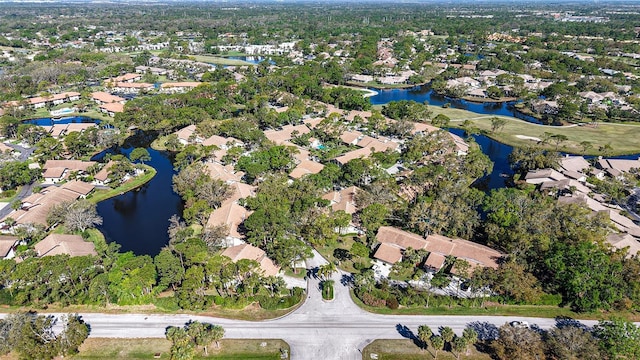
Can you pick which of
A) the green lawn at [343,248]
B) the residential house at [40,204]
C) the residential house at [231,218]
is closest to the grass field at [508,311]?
the green lawn at [343,248]

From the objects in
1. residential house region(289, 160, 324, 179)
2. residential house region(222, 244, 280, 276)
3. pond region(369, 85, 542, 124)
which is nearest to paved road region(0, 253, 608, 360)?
residential house region(222, 244, 280, 276)

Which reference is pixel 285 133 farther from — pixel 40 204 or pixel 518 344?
pixel 518 344

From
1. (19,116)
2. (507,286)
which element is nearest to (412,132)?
(507,286)

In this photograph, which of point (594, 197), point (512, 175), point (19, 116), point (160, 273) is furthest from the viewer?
point (19, 116)

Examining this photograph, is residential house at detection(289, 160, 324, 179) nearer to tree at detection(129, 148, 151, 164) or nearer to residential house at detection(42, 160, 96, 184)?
tree at detection(129, 148, 151, 164)

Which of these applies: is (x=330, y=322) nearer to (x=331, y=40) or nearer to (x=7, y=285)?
(x=7, y=285)

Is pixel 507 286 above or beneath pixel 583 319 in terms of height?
above

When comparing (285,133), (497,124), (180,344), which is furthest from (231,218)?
(497,124)
